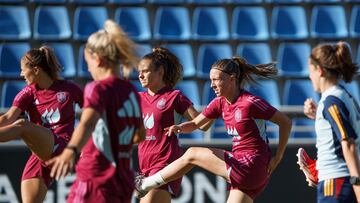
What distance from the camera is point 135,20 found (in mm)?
13531

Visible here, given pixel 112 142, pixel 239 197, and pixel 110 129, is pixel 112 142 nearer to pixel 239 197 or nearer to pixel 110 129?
pixel 110 129

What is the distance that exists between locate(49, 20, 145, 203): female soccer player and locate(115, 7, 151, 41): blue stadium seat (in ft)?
26.5

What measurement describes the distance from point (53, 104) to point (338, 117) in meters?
3.10

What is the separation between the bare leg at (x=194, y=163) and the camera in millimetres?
7020

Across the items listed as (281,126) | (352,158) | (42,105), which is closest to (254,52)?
(281,126)

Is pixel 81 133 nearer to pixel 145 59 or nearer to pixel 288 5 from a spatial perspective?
pixel 145 59

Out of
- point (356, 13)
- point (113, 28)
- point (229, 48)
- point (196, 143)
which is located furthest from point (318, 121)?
point (356, 13)

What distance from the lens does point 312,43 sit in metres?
13.4

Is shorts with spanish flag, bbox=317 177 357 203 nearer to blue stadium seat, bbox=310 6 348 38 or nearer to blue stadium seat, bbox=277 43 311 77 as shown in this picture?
blue stadium seat, bbox=277 43 311 77

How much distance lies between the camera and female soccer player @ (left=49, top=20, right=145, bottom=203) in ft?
17.0

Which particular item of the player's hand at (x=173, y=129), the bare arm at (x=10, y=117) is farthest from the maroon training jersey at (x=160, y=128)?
the bare arm at (x=10, y=117)

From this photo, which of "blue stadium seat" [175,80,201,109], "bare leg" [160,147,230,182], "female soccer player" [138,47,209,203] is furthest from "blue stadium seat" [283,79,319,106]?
"bare leg" [160,147,230,182]

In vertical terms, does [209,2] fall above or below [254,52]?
above

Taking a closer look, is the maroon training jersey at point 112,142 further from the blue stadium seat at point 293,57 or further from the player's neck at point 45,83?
the blue stadium seat at point 293,57
